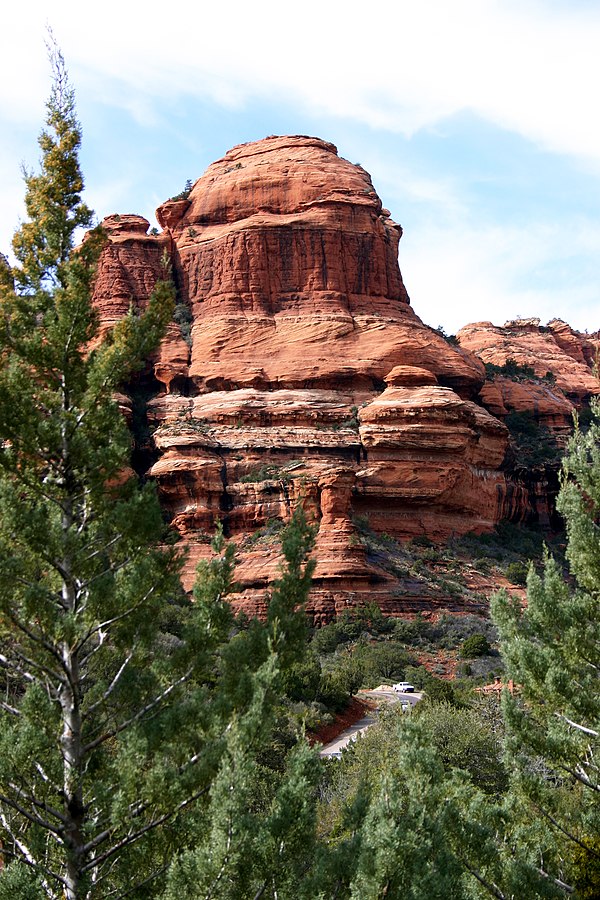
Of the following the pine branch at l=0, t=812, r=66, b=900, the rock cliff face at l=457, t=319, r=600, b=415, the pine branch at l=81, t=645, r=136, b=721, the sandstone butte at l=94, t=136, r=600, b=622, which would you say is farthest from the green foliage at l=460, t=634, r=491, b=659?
the rock cliff face at l=457, t=319, r=600, b=415

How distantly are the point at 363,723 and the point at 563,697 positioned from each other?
24.8 m

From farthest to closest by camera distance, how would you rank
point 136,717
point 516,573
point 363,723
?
1. point 516,573
2. point 363,723
3. point 136,717

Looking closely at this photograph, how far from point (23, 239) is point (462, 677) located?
37.6 meters

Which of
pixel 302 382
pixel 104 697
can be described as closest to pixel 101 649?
pixel 104 697

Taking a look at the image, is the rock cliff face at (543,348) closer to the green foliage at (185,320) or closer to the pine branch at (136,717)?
the green foliage at (185,320)

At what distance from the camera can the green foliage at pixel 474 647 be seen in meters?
49.3

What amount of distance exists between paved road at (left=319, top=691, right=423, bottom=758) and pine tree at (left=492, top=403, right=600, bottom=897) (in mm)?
13968

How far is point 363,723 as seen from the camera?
36906 mm

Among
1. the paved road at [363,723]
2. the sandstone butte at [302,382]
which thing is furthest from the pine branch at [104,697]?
the sandstone butte at [302,382]

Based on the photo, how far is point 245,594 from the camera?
54.0 meters

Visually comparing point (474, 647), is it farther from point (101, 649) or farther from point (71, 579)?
point (71, 579)

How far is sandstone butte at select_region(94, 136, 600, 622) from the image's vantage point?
61.5 metres

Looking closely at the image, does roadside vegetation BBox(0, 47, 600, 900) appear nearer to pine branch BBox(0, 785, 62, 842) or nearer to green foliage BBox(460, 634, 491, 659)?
pine branch BBox(0, 785, 62, 842)

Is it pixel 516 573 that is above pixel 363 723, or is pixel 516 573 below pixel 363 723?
above
